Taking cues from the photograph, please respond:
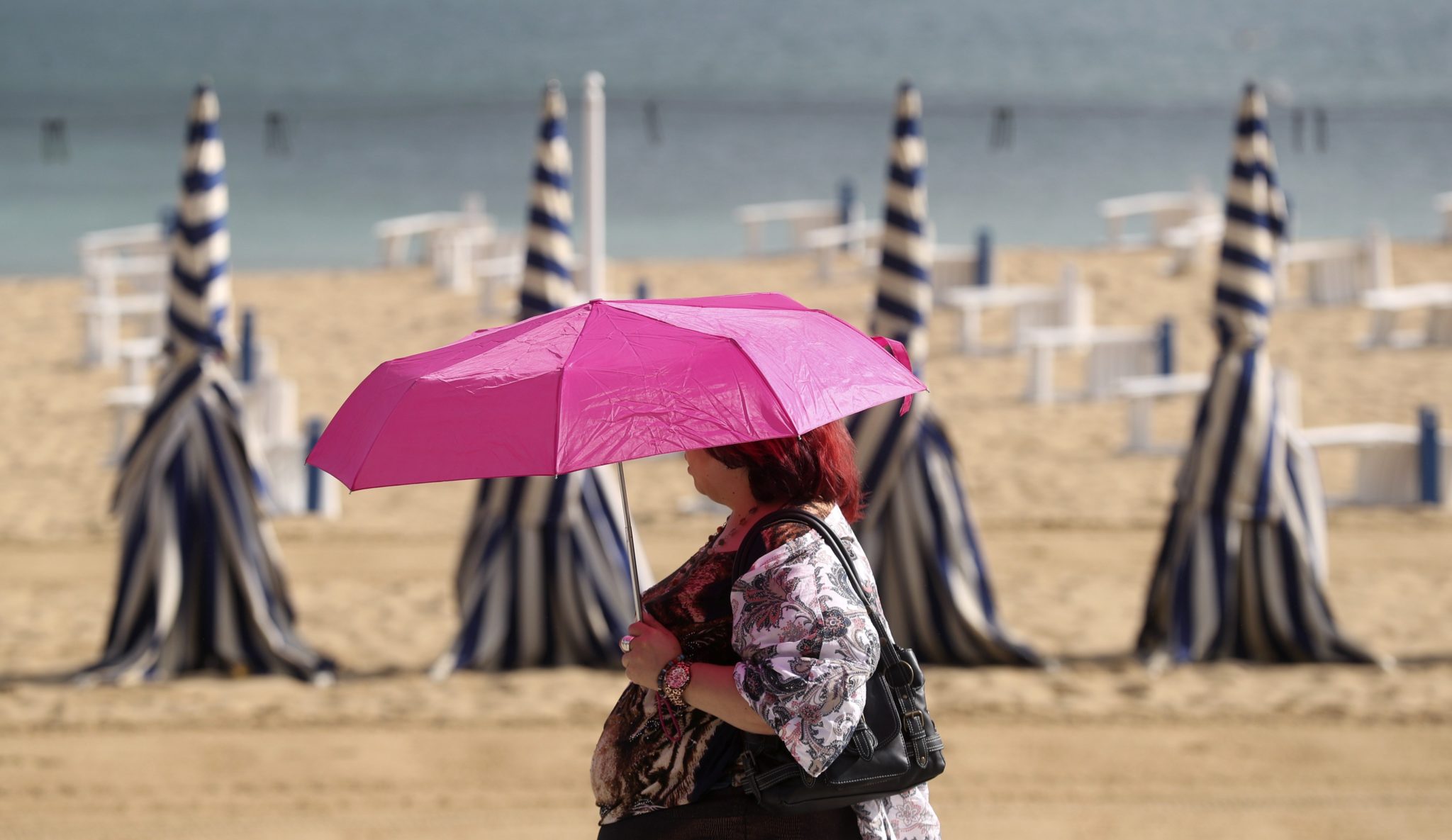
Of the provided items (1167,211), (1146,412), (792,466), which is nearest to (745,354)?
(792,466)

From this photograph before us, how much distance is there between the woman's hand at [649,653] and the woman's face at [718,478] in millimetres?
220

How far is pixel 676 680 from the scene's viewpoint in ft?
7.73

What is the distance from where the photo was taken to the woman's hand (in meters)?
2.39

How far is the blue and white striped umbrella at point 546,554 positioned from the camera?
6.88 m

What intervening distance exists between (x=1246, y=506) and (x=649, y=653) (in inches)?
195

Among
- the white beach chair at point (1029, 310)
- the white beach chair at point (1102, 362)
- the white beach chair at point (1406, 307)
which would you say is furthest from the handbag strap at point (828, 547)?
the white beach chair at point (1406, 307)

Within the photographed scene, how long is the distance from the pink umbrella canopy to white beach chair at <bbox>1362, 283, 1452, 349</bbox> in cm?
1286

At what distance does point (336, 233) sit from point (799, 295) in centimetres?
1825

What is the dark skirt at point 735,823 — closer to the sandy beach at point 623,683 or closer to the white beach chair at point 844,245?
the sandy beach at point 623,683

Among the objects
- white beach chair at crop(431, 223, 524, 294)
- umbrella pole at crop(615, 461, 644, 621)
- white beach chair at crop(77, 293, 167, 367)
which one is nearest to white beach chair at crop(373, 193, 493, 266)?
white beach chair at crop(431, 223, 524, 294)

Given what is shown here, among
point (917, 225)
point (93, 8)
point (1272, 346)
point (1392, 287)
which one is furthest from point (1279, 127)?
point (93, 8)

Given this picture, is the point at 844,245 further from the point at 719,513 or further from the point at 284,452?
the point at 284,452

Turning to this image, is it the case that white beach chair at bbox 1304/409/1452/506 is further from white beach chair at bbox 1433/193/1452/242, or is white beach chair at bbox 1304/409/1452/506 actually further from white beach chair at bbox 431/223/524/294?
white beach chair at bbox 1433/193/1452/242

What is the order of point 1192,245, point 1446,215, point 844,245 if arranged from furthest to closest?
point 1446,215 → point 844,245 → point 1192,245
